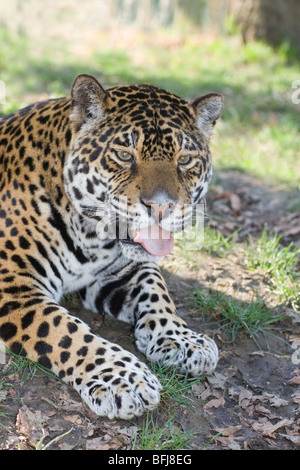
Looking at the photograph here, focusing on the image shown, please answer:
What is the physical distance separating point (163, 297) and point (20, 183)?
5.29 ft

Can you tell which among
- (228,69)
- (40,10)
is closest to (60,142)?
(228,69)

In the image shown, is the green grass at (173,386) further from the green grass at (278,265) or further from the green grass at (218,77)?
the green grass at (218,77)

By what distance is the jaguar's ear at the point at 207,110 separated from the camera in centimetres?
546

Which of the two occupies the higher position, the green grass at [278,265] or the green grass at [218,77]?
the green grass at [218,77]

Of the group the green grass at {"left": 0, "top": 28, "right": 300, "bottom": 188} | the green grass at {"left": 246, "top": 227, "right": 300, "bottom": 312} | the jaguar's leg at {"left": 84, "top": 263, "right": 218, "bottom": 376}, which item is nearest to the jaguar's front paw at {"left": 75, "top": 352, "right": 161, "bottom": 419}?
the jaguar's leg at {"left": 84, "top": 263, "right": 218, "bottom": 376}

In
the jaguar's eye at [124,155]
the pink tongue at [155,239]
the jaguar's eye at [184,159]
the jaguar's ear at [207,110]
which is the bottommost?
the pink tongue at [155,239]

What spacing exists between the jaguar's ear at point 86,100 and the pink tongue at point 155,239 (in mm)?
1022

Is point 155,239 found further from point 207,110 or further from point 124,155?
point 207,110

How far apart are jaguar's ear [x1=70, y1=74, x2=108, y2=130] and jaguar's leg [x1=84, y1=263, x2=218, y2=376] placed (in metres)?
1.57

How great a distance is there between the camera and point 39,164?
5.43 meters

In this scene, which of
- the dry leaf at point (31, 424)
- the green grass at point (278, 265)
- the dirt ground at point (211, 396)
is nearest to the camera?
the dry leaf at point (31, 424)

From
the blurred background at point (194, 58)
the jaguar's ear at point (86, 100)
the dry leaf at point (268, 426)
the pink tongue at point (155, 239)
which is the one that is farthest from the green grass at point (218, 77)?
the dry leaf at point (268, 426)

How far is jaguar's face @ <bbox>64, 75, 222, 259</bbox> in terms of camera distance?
4.86 meters
